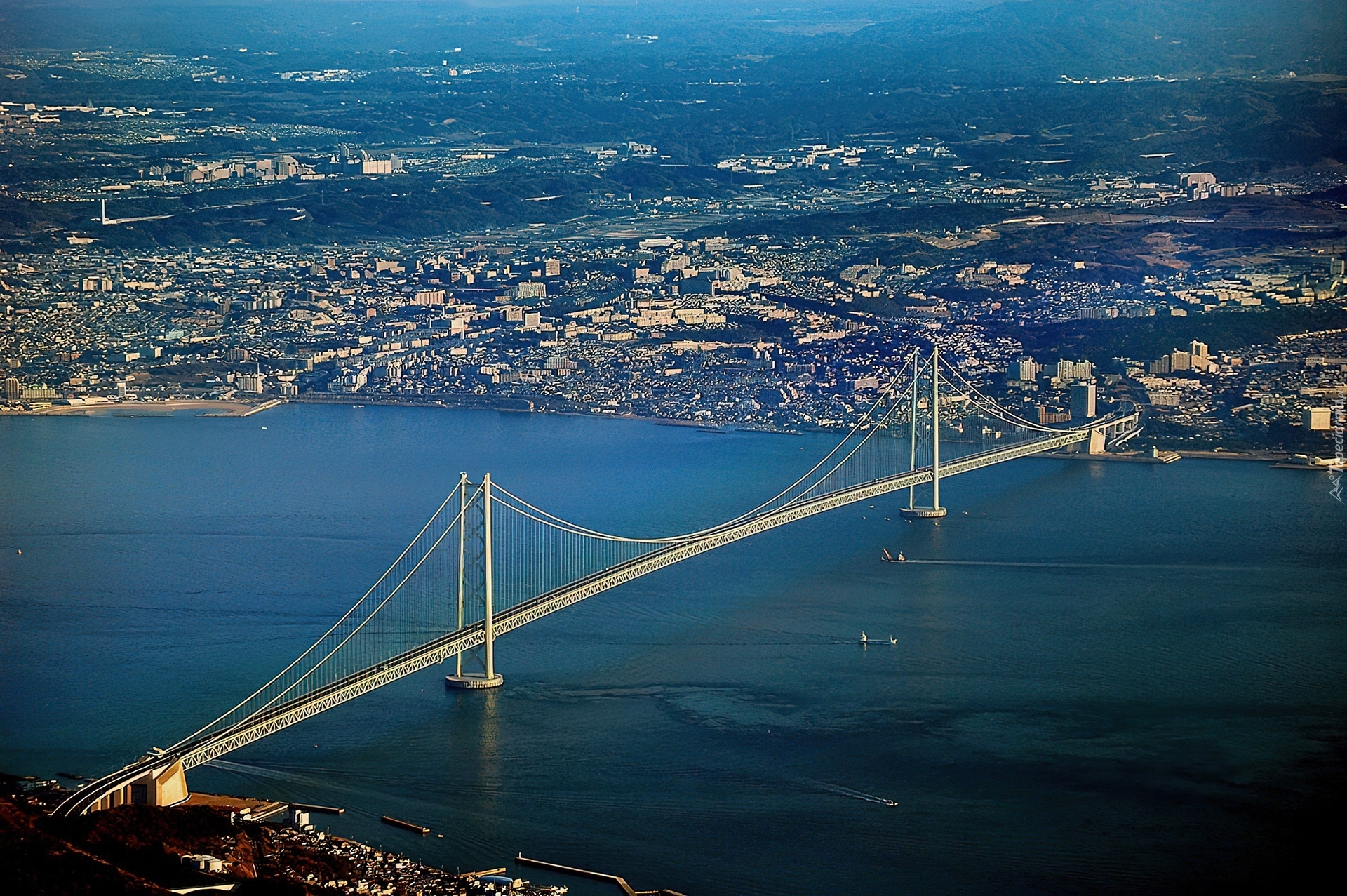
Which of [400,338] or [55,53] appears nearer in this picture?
[400,338]

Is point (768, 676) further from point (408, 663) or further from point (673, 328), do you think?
point (673, 328)

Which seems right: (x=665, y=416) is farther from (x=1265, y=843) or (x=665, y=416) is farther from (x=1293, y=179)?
(x=1293, y=179)

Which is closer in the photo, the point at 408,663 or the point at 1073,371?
the point at 408,663

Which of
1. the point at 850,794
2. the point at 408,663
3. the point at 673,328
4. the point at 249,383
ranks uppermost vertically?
the point at 673,328

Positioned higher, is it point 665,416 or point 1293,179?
point 1293,179

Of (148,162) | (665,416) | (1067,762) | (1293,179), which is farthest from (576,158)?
(1067,762)

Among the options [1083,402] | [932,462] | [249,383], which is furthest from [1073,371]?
[249,383]

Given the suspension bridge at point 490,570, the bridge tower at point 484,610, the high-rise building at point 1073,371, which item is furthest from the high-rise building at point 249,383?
the bridge tower at point 484,610

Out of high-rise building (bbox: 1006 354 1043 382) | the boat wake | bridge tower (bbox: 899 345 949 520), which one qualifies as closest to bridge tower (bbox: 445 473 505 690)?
the boat wake
